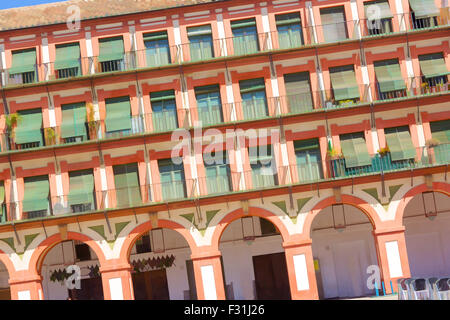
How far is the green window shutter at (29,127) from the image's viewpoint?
27.4 metres

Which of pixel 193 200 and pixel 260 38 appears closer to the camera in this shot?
pixel 193 200

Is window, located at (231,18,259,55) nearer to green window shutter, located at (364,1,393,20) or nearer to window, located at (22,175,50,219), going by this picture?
green window shutter, located at (364,1,393,20)

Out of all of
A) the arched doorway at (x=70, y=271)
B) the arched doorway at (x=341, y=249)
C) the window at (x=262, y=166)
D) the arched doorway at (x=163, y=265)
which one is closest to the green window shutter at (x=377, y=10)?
the window at (x=262, y=166)

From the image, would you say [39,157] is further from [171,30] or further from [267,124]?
[267,124]

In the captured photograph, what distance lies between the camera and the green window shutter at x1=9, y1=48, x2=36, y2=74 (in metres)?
28.0

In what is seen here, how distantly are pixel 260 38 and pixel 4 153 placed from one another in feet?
42.8

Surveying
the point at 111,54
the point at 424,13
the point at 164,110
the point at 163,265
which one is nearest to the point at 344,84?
the point at 424,13

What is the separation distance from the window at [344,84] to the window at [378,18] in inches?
85.5

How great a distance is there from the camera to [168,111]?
27.8 meters

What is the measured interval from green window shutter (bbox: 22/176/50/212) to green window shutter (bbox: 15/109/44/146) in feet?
5.74
